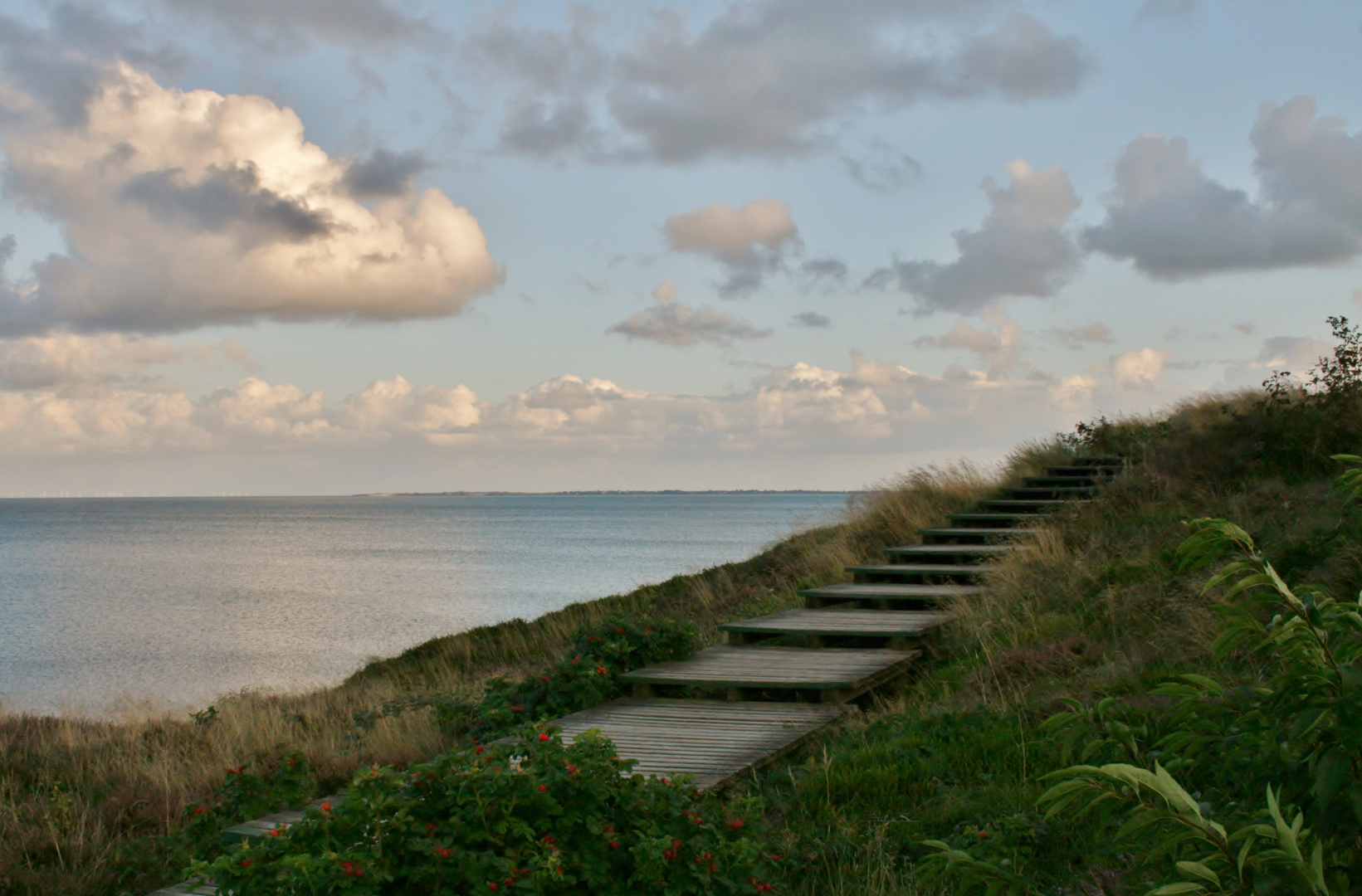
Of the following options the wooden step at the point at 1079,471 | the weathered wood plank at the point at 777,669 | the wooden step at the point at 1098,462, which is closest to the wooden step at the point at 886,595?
the weathered wood plank at the point at 777,669

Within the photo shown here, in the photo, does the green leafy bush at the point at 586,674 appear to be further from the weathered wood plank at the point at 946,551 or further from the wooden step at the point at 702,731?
the weathered wood plank at the point at 946,551

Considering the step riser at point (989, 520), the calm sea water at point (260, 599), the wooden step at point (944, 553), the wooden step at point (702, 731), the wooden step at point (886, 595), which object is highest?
A: the step riser at point (989, 520)

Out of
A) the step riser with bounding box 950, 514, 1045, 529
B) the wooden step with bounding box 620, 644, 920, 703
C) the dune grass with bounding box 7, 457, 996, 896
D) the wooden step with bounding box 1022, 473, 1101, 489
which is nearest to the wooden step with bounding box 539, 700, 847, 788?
the wooden step with bounding box 620, 644, 920, 703

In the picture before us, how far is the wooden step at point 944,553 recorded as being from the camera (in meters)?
12.6

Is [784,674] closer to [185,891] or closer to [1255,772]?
[185,891]

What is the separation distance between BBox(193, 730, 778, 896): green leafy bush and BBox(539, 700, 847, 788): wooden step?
1.43 metres

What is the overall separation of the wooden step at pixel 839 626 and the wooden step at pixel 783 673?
1.16 feet

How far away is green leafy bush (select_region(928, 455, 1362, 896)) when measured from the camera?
1568mm

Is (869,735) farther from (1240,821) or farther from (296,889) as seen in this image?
(1240,821)

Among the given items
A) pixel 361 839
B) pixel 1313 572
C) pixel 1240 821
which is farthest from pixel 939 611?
pixel 1240 821

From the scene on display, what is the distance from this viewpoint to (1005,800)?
16.6 ft

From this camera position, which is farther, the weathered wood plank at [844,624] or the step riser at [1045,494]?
the step riser at [1045,494]

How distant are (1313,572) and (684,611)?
9445 millimetres

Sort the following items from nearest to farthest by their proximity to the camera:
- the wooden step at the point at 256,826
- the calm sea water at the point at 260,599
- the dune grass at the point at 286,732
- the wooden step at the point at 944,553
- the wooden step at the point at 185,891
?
1. the wooden step at the point at 185,891
2. the wooden step at the point at 256,826
3. the dune grass at the point at 286,732
4. the wooden step at the point at 944,553
5. the calm sea water at the point at 260,599
